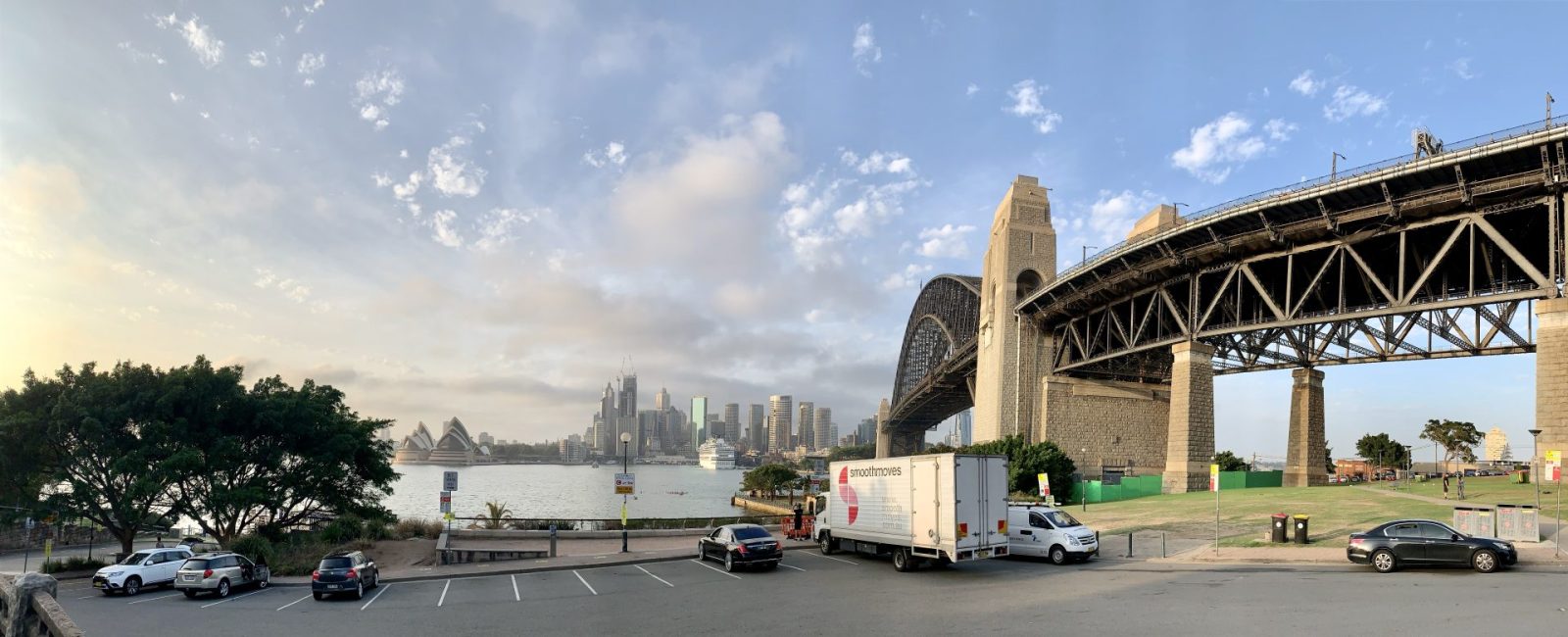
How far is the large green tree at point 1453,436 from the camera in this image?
8675 cm

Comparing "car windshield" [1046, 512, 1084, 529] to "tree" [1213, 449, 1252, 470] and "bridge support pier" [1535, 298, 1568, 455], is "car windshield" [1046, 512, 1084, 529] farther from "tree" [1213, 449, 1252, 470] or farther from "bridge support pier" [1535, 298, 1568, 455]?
"tree" [1213, 449, 1252, 470]

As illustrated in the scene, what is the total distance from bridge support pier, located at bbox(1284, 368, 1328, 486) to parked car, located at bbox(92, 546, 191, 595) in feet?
199

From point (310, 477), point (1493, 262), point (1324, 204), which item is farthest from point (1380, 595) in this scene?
point (310, 477)

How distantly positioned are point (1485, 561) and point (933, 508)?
1331 cm

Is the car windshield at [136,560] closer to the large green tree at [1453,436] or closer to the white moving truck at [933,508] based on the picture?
the white moving truck at [933,508]

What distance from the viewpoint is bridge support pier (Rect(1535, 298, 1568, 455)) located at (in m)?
33.3

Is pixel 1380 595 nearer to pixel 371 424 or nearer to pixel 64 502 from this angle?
pixel 371 424

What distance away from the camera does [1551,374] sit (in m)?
33.9

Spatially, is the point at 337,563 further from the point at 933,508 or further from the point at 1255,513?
the point at 1255,513

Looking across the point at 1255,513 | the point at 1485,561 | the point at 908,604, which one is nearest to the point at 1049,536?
the point at 908,604

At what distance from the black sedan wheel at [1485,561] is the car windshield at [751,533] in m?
18.5

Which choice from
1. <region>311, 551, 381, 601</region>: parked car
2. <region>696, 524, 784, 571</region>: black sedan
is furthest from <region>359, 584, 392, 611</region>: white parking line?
<region>696, 524, 784, 571</region>: black sedan

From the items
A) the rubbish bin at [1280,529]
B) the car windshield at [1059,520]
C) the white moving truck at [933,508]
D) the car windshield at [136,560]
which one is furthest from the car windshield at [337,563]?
the rubbish bin at [1280,529]

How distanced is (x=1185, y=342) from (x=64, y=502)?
63790 millimetres
